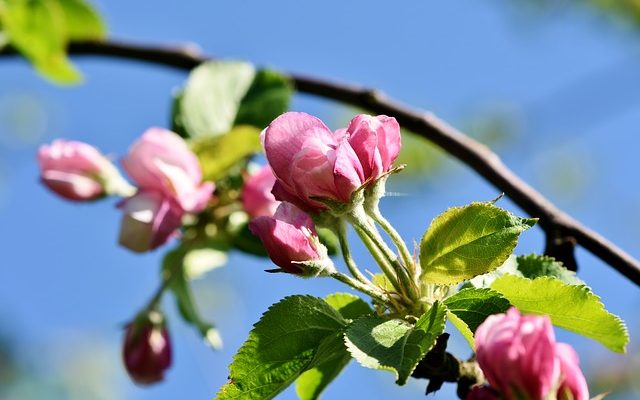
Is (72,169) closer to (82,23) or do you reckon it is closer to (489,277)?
(82,23)

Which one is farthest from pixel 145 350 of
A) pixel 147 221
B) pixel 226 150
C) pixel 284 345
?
pixel 284 345

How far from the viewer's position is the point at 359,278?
912mm

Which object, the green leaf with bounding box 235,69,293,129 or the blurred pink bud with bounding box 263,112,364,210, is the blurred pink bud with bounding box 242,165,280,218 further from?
the blurred pink bud with bounding box 263,112,364,210

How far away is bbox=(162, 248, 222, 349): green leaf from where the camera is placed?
141cm

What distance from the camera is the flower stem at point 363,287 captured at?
34.4 inches

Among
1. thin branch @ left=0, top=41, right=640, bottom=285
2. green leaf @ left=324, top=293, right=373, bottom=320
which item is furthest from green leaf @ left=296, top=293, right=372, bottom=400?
thin branch @ left=0, top=41, right=640, bottom=285

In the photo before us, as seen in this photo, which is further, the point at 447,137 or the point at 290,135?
the point at 447,137

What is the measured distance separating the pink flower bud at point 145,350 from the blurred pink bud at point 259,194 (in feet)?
0.77

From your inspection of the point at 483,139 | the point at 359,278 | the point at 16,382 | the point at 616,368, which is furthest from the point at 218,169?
the point at 16,382

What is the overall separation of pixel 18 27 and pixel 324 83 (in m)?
0.62

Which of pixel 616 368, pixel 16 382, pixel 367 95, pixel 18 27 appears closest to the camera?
pixel 367 95

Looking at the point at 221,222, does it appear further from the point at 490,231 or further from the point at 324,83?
the point at 490,231

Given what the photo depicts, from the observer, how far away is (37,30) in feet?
5.97

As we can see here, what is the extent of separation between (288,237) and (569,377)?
0.27 metres
